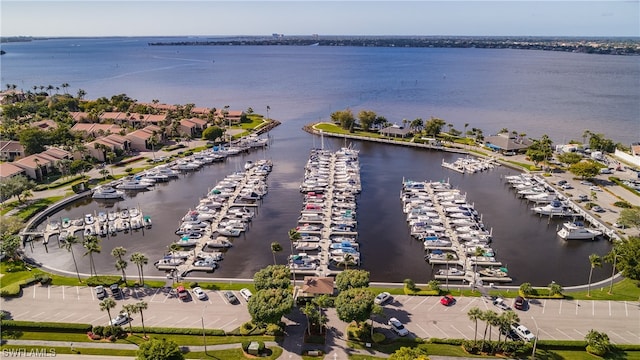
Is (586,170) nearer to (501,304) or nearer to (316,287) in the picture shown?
(501,304)

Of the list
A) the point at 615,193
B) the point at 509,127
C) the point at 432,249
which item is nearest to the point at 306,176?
the point at 432,249

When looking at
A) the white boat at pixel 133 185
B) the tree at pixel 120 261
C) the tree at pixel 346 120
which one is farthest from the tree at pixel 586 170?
the white boat at pixel 133 185

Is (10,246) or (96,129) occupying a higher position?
(96,129)

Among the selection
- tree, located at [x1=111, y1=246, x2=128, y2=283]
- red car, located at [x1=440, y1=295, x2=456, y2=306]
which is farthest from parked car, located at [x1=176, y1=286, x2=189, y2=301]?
red car, located at [x1=440, y1=295, x2=456, y2=306]

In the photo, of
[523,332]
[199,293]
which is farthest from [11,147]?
[523,332]

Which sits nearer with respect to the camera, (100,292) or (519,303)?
(519,303)

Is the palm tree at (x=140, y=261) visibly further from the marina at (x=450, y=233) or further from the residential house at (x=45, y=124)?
the residential house at (x=45, y=124)

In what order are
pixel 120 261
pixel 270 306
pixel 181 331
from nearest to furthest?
pixel 270 306, pixel 181 331, pixel 120 261

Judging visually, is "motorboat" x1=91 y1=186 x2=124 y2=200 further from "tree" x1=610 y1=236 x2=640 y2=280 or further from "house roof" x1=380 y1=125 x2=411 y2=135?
"tree" x1=610 y1=236 x2=640 y2=280
